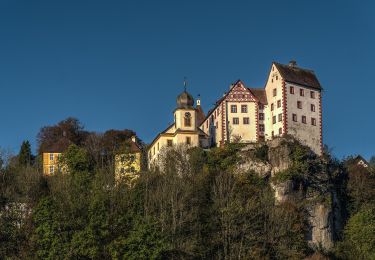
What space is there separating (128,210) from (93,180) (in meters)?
7.87

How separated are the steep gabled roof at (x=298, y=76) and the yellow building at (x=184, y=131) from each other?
10.8 metres

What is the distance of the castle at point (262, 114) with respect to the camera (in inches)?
3514

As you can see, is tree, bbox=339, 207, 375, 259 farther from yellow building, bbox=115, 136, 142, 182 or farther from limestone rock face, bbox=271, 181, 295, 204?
yellow building, bbox=115, 136, 142, 182

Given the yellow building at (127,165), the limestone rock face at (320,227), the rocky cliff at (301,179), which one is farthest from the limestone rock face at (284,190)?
the yellow building at (127,165)

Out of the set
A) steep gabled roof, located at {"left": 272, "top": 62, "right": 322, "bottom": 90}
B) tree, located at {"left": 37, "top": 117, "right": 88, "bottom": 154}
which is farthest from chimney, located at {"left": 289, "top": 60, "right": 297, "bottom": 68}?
tree, located at {"left": 37, "top": 117, "right": 88, "bottom": 154}

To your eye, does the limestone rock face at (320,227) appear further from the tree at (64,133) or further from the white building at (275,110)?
the tree at (64,133)

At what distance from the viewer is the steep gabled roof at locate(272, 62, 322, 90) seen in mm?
90688

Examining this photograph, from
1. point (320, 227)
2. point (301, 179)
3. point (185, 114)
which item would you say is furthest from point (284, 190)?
point (185, 114)

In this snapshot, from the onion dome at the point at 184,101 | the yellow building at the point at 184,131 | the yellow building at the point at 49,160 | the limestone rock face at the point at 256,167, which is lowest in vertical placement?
the limestone rock face at the point at 256,167

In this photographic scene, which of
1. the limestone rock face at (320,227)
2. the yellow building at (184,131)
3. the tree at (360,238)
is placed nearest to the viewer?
the tree at (360,238)

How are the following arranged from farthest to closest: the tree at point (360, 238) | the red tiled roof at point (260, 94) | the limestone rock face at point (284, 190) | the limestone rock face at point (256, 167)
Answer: the red tiled roof at point (260, 94) < the limestone rock face at point (256, 167) < the limestone rock face at point (284, 190) < the tree at point (360, 238)

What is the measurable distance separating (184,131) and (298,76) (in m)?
14.6

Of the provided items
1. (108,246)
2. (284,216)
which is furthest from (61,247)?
(284,216)

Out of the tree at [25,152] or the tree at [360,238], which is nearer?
the tree at [360,238]
